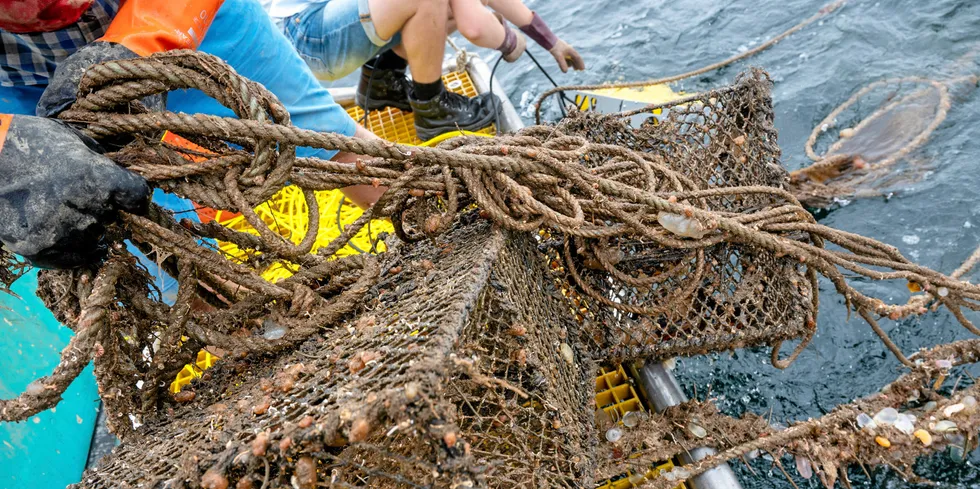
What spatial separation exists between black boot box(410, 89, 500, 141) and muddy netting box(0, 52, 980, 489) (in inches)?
A: 88.2

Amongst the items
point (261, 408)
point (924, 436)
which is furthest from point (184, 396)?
point (924, 436)

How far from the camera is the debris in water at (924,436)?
2039mm

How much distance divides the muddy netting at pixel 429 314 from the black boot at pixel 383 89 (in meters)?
2.71

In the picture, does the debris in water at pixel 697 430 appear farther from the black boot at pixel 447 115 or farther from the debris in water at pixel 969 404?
the black boot at pixel 447 115

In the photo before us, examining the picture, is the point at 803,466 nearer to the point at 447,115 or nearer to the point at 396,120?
the point at 447,115

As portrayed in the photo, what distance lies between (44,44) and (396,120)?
10.2ft

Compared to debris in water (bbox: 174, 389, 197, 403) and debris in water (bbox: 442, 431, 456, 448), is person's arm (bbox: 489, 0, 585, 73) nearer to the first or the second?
debris in water (bbox: 174, 389, 197, 403)

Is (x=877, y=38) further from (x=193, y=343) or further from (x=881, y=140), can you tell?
(x=193, y=343)

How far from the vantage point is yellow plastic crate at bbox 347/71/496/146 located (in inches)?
187

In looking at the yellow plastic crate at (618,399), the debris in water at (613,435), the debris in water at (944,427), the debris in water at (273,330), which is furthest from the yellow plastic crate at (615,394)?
the debris in water at (273,330)

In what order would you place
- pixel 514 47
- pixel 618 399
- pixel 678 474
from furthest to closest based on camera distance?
1. pixel 514 47
2. pixel 618 399
3. pixel 678 474

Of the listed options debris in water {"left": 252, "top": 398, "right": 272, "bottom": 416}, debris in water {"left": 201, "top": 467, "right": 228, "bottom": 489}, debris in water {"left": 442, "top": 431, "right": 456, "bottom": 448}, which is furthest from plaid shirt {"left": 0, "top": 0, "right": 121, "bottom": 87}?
debris in water {"left": 442, "top": 431, "right": 456, "bottom": 448}

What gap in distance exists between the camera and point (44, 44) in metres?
1.95

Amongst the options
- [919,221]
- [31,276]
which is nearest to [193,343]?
[31,276]
